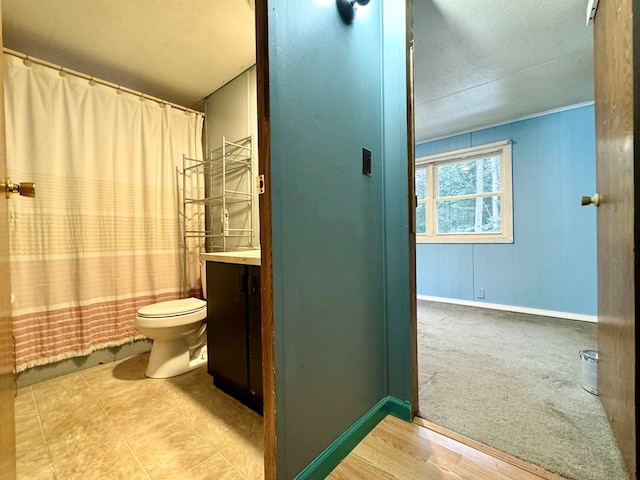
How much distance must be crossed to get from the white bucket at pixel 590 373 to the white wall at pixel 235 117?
223 cm

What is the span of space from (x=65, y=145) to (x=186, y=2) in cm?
128

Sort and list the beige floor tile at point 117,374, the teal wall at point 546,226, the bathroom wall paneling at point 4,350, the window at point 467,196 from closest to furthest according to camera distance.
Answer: the bathroom wall paneling at point 4,350, the beige floor tile at point 117,374, the teal wall at point 546,226, the window at point 467,196

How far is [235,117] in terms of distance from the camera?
2283 millimetres

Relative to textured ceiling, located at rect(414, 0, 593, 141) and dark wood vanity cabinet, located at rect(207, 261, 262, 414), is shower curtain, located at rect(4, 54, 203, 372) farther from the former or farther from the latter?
textured ceiling, located at rect(414, 0, 593, 141)

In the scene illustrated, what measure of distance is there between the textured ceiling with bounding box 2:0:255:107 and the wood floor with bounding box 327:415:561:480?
233 cm

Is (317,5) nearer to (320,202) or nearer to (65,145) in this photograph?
(320,202)

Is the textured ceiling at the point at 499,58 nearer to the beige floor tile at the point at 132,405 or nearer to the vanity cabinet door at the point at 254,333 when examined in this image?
the vanity cabinet door at the point at 254,333

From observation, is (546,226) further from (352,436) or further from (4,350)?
(4,350)

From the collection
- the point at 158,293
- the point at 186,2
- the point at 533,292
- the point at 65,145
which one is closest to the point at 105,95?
the point at 65,145

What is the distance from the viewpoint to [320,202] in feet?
3.34

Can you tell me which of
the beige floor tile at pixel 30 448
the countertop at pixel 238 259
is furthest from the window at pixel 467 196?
the beige floor tile at pixel 30 448

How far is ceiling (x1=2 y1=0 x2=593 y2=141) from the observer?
1582 mm

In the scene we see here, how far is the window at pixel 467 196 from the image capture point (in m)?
3.22

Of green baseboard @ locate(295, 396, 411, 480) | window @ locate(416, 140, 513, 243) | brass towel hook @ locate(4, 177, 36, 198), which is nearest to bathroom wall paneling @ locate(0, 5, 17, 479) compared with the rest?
brass towel hook @ locate(4, 177, 36, 198)
